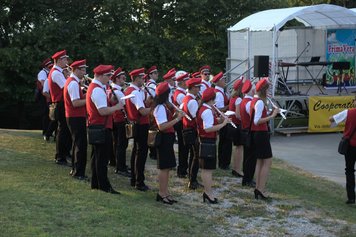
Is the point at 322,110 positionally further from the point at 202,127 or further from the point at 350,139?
the point at 202,127

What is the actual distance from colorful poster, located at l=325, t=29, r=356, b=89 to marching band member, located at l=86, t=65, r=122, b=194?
43.0 feet

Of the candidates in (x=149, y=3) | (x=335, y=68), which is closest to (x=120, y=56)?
(x=149, y=3)

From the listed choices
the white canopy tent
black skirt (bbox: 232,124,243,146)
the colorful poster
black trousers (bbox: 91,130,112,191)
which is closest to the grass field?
black trousers (bbox: 91,130,112,191)

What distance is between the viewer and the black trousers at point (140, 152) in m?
7.90

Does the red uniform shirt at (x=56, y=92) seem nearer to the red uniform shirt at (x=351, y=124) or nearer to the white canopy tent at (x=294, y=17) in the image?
the red uniform shirt at (x=351, y=124)

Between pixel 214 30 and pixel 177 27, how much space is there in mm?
1601

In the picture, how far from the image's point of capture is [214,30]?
74.1 ft

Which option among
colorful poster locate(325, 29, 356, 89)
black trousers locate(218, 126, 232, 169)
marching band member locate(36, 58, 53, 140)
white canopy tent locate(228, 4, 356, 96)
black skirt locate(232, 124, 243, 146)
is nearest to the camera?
black skirt locate(232, 124, 243, 146)

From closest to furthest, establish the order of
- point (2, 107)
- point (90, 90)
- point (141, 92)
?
point (90, 90) → point (141, 92) → point (2, 107)

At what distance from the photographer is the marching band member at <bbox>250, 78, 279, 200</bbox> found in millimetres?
7719

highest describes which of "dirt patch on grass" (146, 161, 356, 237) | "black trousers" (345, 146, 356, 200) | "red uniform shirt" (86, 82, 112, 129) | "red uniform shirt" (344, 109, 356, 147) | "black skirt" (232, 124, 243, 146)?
"red uniform shirt" (86, 82, 112, 129)

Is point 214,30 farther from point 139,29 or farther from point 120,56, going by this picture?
point 120,56


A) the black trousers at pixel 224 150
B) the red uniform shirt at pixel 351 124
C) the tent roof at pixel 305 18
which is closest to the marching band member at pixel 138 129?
the black trousers at pixel 224 150

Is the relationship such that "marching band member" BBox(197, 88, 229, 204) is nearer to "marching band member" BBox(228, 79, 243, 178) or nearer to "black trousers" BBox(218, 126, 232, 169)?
"marching band member" BBox(228, 79, 243, 178)
